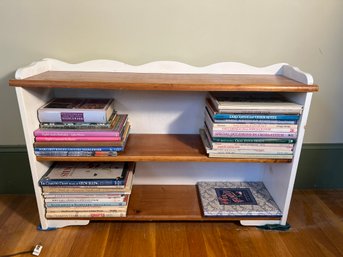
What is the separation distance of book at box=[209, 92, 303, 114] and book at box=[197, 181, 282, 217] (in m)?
0.42

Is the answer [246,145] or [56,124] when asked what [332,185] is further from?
[56,124]

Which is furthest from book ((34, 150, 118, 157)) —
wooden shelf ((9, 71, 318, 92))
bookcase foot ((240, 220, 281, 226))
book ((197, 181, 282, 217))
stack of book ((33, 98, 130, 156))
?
bookcase foot ((240, 220, 281, 226))

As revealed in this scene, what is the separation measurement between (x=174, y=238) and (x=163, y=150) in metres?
0.35

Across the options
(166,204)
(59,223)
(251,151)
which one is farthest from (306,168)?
(59,223)

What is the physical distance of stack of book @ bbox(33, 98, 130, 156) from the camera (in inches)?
37.1

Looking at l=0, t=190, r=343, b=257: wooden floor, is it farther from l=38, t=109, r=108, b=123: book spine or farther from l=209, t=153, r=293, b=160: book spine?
l=38, t=109, r=108, b=123: book spine

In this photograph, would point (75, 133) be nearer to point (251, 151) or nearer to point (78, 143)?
point (78, 143)

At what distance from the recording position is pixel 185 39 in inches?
43.2

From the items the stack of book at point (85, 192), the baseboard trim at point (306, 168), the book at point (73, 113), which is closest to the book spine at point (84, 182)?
the stack of book at point (85, 192)

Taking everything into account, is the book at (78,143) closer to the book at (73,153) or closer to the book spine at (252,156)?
the book at (73,153)

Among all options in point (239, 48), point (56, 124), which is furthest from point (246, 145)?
point (56, 124)

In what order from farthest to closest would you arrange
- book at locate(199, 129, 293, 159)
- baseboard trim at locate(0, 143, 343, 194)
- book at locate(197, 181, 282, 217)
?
baseboard trim at locate(0, 143, 343, 194) → book at locate(197, 181, 282, 217) → book at locate(199, 129, 293, 159)

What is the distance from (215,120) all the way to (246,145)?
15 centimetres

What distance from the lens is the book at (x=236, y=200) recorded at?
1072 mm
